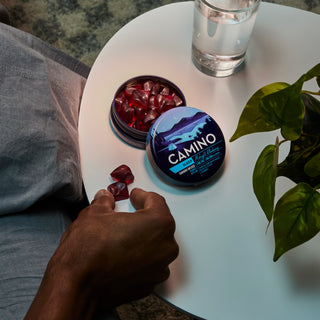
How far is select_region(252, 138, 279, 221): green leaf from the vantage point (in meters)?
0.50

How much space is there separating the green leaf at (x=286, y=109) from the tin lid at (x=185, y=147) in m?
0.21

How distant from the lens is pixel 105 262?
1.88ft

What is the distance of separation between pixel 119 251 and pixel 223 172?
241mm

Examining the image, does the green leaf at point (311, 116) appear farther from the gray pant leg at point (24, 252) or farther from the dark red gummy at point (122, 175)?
the gray pant leg at point (24, 252)

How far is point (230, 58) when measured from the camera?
79 centimetres

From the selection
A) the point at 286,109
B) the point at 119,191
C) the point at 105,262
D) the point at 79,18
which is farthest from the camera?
the point at 79,18

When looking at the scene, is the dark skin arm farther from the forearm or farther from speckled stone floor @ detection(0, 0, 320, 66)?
speckled stone floor @ detection(0, 0, 320, 66)

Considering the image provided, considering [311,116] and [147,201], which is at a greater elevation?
[311,116]

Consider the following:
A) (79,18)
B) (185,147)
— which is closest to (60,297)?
(185,147)

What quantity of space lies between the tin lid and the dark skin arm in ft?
0.25

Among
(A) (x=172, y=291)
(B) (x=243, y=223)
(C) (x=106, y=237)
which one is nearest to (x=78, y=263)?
(C) (x=106, y=237)

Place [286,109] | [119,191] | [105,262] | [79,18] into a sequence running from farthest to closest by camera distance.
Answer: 1. [79,18]
2. [119,191]
3. [105,262]
4. [286,109]

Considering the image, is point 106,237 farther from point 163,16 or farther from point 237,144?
point 163,16

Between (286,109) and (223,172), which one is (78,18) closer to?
(223,172)
